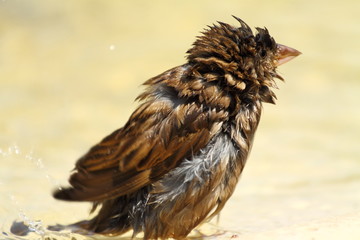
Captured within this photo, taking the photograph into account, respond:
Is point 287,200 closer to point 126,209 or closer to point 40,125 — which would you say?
point 126,209

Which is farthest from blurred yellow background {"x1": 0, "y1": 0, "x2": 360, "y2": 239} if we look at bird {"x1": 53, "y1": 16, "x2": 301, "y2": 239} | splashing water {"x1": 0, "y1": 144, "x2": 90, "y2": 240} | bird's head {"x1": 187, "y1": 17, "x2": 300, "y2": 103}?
bird's head {"x1": 187, "y1": 17, "x2": 300, "y2": 103}

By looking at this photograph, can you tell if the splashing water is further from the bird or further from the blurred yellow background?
the bird

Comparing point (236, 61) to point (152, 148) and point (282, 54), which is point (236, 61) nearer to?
point (282, 54)

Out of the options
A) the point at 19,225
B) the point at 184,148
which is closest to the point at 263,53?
the point at 184,148

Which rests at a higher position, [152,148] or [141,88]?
[141,88]

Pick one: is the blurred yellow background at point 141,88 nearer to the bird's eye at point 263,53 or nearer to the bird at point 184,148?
the bird at point 184,148

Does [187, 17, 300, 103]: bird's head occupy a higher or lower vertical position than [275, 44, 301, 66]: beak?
lower

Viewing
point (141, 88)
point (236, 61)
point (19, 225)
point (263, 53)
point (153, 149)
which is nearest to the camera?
point (153, 149)
